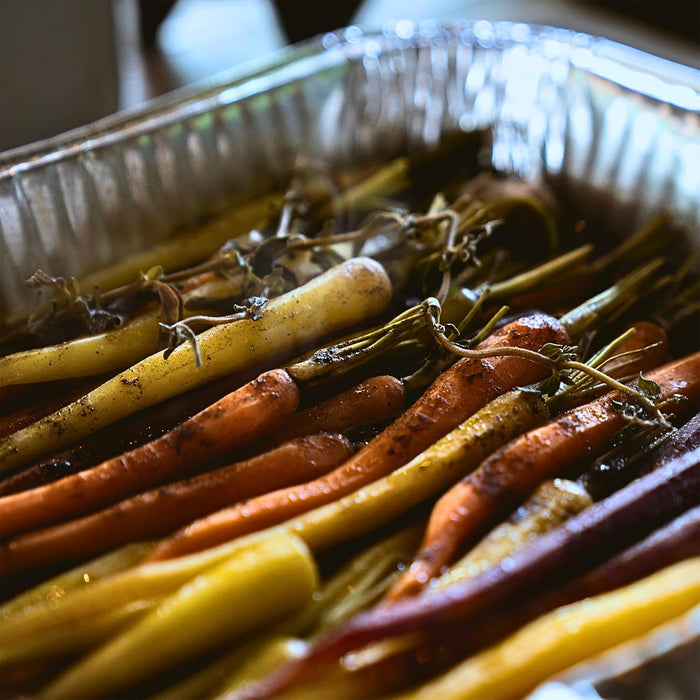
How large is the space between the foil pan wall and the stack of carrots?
0.70 ft

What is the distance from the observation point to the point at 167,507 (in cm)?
79

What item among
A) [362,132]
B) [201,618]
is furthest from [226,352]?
[362,132]

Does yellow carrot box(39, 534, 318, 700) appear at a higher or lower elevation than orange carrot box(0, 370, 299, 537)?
lower

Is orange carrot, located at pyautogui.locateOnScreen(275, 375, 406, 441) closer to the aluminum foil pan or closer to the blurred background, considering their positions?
the aluminum foil pan

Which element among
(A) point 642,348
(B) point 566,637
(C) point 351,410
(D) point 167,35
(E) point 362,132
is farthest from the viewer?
(D) point 167,35

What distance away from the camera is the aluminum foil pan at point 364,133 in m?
1.17

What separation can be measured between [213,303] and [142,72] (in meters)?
1.18

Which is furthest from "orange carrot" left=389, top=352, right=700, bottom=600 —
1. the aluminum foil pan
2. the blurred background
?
the blurred background

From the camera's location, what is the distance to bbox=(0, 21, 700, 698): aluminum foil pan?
1172 mm

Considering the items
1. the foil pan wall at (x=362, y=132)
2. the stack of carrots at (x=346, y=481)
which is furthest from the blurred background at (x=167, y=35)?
the stack of carrots at (x=346, y=481)

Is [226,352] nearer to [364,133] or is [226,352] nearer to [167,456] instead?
[167,456]

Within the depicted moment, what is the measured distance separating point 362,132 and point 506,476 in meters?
0.88

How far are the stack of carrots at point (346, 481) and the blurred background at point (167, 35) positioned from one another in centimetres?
68

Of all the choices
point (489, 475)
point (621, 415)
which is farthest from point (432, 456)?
point (621, 415)
